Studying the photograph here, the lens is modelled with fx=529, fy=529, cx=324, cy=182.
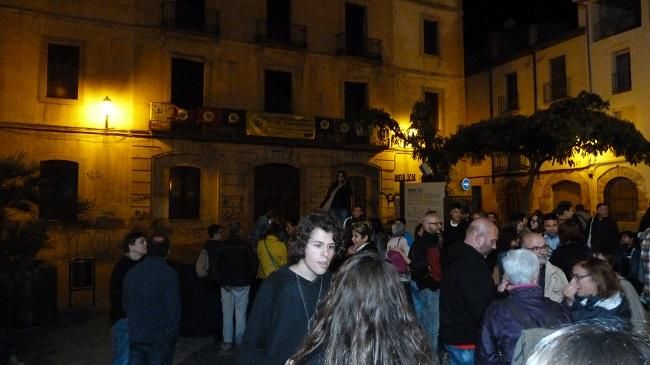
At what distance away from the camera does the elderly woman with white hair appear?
11.4ft

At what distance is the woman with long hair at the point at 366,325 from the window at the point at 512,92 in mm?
27259

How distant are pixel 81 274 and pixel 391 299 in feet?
40.6

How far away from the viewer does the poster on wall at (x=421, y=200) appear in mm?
13305

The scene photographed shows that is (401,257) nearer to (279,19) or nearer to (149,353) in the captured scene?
(149,353)

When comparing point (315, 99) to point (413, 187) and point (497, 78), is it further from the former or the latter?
point (497, 78)

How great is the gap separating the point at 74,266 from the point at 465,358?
10874mm

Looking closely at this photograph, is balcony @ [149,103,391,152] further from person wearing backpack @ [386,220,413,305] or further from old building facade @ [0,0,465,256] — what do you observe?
person wearing backpack @ [386,220,413,305]

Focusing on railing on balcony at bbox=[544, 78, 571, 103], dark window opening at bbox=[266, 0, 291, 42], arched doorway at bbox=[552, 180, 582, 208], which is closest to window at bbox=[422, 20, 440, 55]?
railing on balcony at bbox=[544, 78, 571, 103]

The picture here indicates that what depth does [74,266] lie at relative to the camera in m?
12.5

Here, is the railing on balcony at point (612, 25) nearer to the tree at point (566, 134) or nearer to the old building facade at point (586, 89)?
the old building facade at point (586, 89)

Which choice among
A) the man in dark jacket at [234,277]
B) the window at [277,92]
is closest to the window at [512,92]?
the window at [277,92]

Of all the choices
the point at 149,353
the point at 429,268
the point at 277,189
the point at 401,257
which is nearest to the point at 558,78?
the point at 277,189

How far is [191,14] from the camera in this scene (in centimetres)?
1938

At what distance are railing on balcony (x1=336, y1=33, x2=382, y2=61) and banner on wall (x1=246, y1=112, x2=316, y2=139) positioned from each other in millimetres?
3675
